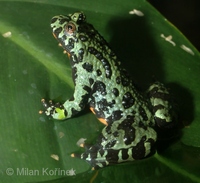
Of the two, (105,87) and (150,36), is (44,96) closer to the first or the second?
(105,87)

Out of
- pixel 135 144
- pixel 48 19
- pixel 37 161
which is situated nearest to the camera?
pixel 37 161

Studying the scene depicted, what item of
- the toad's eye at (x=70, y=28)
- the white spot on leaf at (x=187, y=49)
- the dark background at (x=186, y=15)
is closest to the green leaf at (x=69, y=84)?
the white spot on leaf at (x=187, y=49)

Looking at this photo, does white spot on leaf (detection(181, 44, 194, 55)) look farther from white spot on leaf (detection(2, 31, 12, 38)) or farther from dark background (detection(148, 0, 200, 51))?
dark background (detection(148, 0, 200, 51))

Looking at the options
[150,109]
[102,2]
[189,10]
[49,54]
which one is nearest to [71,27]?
[49,54]

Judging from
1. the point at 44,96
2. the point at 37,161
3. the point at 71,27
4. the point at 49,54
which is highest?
the point at 71,27

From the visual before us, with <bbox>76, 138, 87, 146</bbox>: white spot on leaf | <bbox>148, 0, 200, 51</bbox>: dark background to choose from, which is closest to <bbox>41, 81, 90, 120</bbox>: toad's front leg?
<bbox>76, 138, 87, 146</bbox>: white spot on leaf

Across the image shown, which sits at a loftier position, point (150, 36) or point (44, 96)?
point (150, 36)

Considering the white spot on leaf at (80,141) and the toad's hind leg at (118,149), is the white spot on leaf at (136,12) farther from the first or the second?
the white spot on leaf at (80,141)
